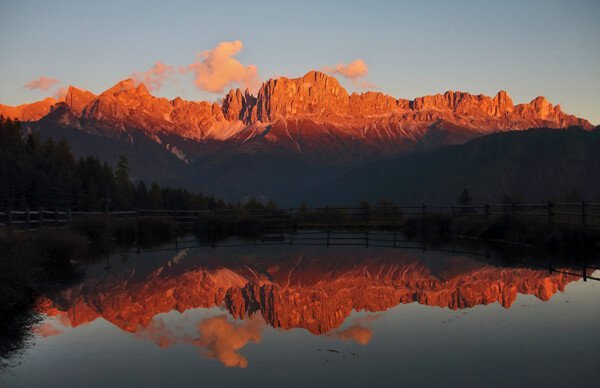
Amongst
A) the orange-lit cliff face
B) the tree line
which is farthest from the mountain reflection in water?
the tree line

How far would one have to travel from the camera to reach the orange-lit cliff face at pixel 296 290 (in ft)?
41.8

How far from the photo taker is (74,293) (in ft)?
50.1

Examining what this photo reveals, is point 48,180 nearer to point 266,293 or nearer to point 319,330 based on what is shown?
point 266,293

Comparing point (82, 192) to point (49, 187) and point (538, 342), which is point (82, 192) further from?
point (538, 342)

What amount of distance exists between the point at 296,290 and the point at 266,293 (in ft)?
2.55

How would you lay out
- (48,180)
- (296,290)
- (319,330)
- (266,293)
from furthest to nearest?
(48,180) < (296,290) < (266,293) < (319,330)

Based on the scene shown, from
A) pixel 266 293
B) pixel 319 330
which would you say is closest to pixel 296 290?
pixel 266 293

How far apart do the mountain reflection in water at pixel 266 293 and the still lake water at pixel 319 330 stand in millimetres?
54

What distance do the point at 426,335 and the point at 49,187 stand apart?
57359 millimetres

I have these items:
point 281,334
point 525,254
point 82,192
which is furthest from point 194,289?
point 82,192

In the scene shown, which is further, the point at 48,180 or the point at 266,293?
the point at 48,180

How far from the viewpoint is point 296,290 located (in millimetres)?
15367

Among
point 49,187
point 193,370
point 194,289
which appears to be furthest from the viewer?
point 49,187

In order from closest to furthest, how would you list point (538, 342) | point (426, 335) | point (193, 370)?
point (193, 370) → point (538, 342) → point (426, 335)
